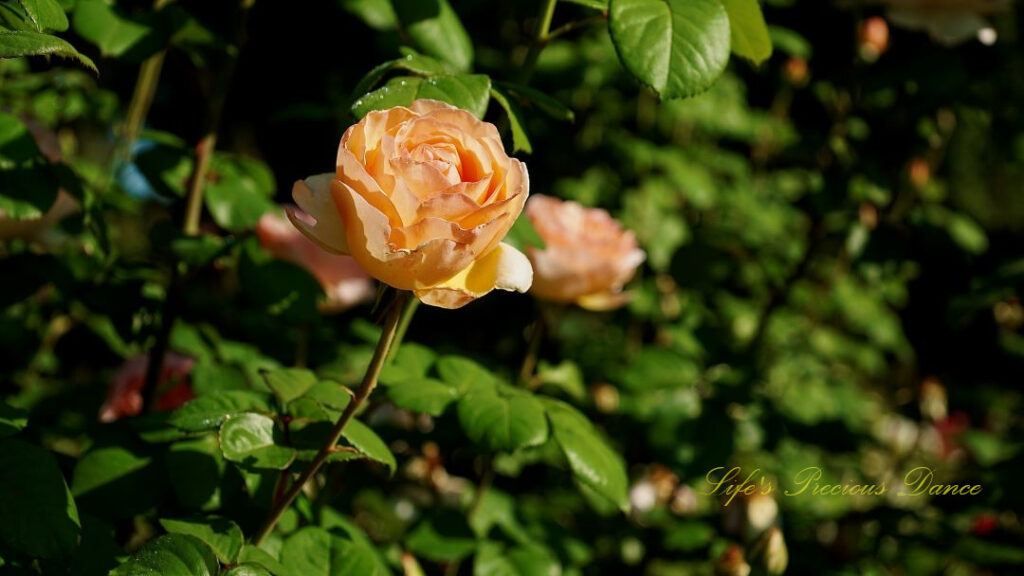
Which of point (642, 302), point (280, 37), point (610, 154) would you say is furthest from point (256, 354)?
point (280, 37)

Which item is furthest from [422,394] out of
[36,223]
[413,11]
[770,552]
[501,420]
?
[36,223]

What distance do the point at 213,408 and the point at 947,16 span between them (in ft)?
3.74

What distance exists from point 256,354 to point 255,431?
0.59 meters

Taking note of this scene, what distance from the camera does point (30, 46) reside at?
57 cm

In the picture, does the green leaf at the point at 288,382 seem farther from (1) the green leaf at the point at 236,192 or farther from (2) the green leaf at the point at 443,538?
(2) the green leaf at the point at 443,538

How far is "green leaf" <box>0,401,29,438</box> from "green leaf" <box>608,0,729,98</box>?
590 millimetres

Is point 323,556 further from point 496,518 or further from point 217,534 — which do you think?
point 496,518

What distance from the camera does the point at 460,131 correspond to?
0.65m

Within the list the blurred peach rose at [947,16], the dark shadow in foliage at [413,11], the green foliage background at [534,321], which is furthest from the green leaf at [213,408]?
the blurred peach rose at [947,16]

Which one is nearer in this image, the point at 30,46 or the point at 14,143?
the point at 30,46

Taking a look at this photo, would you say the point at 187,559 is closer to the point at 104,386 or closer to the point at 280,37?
the point at 104,386

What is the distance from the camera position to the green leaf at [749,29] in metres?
0.82

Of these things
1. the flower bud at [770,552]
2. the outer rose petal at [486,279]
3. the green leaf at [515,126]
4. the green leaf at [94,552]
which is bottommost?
the flower bud at [770,552]

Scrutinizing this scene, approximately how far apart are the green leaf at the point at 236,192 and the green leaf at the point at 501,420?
0.38 m
